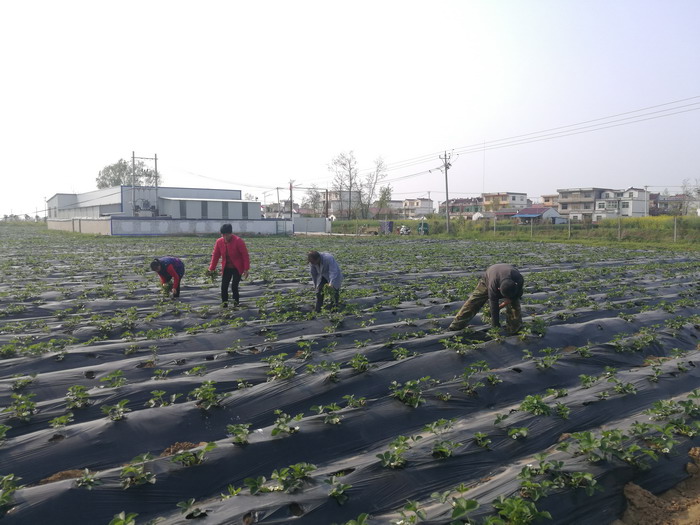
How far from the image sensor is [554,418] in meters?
5.14

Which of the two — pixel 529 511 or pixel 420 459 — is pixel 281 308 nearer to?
pixel 420 459

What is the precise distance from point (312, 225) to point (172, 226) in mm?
19118

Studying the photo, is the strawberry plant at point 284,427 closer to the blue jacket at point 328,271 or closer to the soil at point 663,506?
the soil at point 663,506

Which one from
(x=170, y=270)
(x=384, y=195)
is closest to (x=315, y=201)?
(x=384, y=195)

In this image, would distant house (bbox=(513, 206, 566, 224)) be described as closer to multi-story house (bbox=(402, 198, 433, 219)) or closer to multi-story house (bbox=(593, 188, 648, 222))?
multi-story house (bbox=(593, 188, 648, 222))

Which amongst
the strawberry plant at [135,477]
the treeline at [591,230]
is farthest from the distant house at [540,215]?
the strawberry plant at [135,477]

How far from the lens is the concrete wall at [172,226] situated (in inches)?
1587

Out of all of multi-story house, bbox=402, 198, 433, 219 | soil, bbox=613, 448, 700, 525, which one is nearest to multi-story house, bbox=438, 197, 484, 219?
multi-story house, bbox=402, 198, 433, 219

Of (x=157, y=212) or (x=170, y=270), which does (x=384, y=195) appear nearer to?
(x=157, y=212)

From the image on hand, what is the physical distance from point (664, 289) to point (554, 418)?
1002 centimetres

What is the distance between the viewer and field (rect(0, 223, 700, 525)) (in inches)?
150

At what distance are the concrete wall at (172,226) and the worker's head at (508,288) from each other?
3718 centimetres

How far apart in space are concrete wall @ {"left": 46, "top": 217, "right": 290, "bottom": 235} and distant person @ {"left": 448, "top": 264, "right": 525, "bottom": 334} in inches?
1429

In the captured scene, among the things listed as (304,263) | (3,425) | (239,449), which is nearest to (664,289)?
(304,263)
